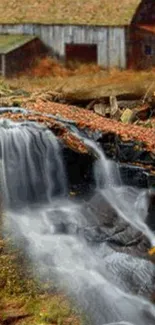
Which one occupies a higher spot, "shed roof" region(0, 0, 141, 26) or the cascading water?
"shed roof" region(0, 0, 141, 26)

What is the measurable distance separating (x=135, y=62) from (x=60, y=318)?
70.6 feet

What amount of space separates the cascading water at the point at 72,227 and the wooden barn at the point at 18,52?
1282 cm

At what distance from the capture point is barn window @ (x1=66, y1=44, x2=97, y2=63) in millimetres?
30284

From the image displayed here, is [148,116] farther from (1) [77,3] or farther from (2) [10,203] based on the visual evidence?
(1) [77,3]

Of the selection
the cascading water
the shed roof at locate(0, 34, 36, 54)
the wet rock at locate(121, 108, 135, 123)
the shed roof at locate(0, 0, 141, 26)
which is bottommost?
the cascading water

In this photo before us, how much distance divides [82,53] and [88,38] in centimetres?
101

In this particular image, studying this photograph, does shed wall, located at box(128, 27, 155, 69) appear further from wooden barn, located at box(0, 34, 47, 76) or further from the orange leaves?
the orange leaves

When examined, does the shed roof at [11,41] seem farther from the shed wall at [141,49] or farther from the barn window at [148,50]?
the barn window at [148,50]

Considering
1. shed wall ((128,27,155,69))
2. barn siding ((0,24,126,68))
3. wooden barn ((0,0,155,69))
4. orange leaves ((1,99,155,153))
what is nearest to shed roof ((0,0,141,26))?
wooden barn ((0,0,155,69))

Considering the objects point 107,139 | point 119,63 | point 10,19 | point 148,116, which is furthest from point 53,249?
point 10,19

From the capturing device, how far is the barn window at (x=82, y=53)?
3028 cm

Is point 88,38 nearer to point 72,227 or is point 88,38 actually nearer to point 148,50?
point 148,50

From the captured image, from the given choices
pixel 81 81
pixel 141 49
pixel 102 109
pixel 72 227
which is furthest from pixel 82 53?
pixel 72 227

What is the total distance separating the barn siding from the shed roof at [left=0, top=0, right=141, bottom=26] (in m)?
0.31
